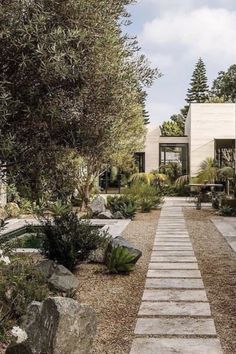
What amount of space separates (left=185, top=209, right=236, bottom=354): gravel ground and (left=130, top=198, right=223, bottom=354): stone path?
0.09 meters

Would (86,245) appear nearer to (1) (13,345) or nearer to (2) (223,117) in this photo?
(1) (13,345)

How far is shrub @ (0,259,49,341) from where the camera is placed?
13.5ft

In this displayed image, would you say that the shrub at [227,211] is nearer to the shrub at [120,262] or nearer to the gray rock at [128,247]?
the gray rock at [128,247]

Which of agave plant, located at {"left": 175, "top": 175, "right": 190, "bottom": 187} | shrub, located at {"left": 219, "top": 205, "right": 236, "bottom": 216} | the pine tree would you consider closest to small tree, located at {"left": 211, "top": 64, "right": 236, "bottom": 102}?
the pine tree

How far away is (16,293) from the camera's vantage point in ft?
14.4

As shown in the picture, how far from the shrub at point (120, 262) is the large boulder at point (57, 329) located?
306 centimetres

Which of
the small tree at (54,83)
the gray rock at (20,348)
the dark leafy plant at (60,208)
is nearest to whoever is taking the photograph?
the gray rock at (20,348)

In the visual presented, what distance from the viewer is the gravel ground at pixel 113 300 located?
4070 millimetres

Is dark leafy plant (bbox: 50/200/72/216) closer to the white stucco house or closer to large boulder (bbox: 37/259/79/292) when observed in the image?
large boulder (bbox: 37/259/79/292)

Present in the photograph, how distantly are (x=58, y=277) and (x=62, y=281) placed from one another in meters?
0.08

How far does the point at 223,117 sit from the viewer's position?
2822cm

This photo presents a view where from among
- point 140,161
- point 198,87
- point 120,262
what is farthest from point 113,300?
point 198,87

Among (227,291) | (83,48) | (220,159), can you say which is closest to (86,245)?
(227,291)

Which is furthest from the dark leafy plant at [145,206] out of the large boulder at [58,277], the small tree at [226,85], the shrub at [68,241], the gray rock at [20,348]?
the small tree at [226,85]
